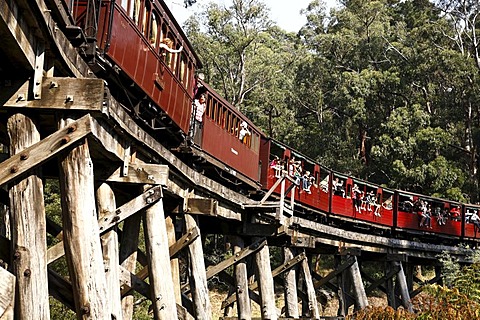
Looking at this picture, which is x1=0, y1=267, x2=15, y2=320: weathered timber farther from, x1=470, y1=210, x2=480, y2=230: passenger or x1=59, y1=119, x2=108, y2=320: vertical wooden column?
x1=470, y1=210, x2=480, y2=230: passenger

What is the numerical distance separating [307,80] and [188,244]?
3394 cm

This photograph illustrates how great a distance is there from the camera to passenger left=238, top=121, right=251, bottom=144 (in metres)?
17.6

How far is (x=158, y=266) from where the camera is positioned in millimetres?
8516

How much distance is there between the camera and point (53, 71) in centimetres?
610

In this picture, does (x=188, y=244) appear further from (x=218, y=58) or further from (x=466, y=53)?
(x=466, y=53)

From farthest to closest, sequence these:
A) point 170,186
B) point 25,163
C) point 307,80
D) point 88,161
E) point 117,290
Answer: point 307,80, point 170,186, point 117,290, point 88,161, point 25,163

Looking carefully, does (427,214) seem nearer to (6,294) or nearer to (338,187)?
(338,187)

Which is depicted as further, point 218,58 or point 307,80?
point 307,80

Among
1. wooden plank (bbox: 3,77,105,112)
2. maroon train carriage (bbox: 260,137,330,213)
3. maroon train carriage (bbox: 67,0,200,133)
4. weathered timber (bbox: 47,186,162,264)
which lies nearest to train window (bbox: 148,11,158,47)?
maroon train carriage (bbox: 67,0,200,133)

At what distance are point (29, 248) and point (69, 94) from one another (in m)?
1.23

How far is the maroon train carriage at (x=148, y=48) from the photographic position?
8781 millimetres

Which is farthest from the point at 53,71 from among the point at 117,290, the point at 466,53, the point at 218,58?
the point at 466,53

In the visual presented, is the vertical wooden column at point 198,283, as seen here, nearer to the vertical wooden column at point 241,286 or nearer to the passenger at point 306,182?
the vertical wooden column at point 241,286

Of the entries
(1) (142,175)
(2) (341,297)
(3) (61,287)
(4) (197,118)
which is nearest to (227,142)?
(4) (197,118)
